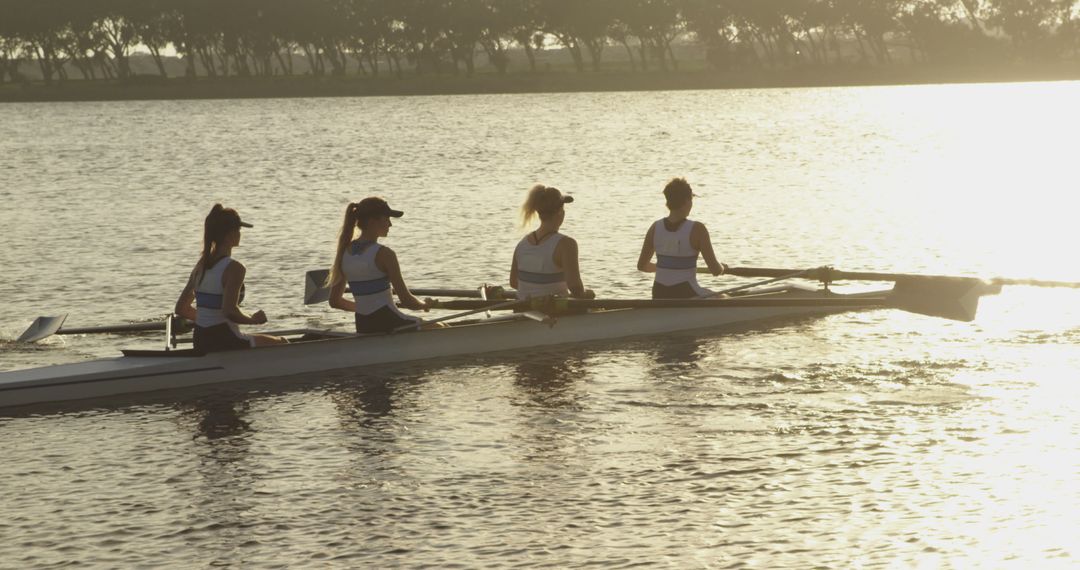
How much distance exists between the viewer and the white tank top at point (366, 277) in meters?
15.7

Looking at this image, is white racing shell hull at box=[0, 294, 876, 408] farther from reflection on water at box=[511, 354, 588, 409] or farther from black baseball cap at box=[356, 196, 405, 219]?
black baseball cap at box=[356, 196, 405, 219]

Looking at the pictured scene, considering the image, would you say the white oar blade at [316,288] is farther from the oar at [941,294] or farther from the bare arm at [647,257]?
the oar at [941,294]

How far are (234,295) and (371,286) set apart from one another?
5.54 ft

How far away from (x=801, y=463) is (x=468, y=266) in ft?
49.4

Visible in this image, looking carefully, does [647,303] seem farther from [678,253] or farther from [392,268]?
[392,268]

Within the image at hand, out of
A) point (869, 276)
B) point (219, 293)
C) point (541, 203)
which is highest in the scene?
point (541, 203)

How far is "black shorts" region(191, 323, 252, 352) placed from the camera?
49.7 feet

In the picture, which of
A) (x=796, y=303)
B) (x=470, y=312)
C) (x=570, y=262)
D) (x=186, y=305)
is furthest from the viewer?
(x=796, y=303)

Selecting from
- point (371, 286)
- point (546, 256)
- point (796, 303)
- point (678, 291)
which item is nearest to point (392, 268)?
point (371, 286)

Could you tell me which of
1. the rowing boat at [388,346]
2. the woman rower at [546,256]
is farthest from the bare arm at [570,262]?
the rowing boat at [388,346]

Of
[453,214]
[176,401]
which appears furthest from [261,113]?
[176,401]

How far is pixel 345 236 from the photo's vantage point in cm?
1559

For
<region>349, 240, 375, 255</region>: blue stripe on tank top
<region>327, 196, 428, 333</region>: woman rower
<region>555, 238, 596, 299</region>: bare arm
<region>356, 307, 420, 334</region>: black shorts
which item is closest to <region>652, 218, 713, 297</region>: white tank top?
<region>555, 238, 596, 299</region>: bare arm

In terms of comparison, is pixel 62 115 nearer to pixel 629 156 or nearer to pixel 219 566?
pixel 629 156
